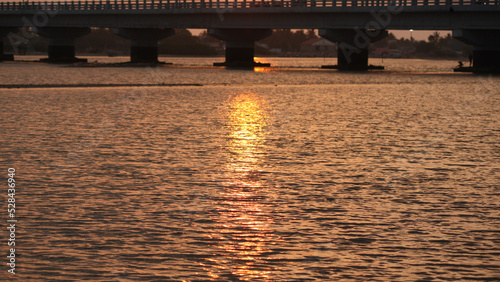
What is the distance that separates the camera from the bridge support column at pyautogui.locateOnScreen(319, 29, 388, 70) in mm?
88438

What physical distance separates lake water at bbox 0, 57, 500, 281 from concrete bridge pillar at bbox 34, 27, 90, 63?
89.3 m

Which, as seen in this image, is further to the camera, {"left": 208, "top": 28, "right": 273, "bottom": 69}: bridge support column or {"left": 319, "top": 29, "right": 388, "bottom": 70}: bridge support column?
{"left": 208, "top": 28, "right": 273, "bottom": 69}: bridge support column

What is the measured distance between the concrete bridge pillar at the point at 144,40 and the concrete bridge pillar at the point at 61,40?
429 inches

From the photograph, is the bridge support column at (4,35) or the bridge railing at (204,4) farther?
the bridge support column at (4,35)

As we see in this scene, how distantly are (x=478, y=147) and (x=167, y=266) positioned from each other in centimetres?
1366

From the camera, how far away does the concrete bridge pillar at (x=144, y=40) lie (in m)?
108

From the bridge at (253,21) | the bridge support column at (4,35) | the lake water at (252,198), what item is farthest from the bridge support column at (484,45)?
the bridge support column at (4,35)

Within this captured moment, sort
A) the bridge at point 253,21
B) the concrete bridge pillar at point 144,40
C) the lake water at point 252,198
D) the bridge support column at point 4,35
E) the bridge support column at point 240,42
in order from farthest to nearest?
the bridge support column at point 4,35
the concrete bridge pillar at point 144,40
the bridge support column at point 240,42
the bridge at point 253,21
the lake water at point 252,198

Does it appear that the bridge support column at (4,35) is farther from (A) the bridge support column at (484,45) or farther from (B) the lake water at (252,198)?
(B) the lake water at (252,198)

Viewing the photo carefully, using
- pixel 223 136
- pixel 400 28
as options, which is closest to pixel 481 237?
pixel 223 136

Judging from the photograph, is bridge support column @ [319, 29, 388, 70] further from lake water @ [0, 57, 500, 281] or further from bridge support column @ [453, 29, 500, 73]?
lake water @ [0, 57, 500, 281]

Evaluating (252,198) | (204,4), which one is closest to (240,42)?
(204,4)

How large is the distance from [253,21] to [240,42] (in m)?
8.59

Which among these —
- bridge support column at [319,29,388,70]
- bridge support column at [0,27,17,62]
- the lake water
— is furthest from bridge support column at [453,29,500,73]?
bridge support column at [0,27,17,62]
